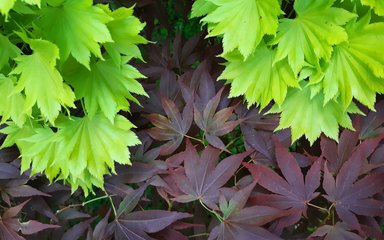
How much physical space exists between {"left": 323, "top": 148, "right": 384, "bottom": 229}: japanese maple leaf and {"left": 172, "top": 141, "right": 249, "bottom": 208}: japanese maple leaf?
0.23 meters

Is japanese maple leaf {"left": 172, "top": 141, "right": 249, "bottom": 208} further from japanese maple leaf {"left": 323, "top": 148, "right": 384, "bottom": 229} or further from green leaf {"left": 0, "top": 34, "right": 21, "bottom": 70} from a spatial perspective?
green leaf {"left": 0, "top": 34, "right": 21, "bottom": 70}

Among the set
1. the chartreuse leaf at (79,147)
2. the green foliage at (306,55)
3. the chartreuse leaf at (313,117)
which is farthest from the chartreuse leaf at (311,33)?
the chartreuse leaf at (79,147)

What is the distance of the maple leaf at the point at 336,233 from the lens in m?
1.06

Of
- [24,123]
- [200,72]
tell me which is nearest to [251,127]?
[200,72]

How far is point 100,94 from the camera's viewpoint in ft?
3.64

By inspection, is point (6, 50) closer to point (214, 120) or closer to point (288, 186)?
point (214, 120)

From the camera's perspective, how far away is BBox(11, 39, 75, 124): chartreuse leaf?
0.99 m

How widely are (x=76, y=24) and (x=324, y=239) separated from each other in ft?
2.46

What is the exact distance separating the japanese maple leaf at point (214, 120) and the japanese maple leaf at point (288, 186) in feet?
0.46

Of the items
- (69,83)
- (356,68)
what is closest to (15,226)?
(69,83)

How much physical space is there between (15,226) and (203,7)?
2.40ft

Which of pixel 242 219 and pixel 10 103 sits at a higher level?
pixel 10 103

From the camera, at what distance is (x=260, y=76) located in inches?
45.3

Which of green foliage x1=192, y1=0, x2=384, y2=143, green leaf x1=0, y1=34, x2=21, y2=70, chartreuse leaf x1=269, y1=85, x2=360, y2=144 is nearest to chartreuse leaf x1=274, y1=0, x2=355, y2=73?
green foliage x1=192, y1=0, x2=384, y2=143
